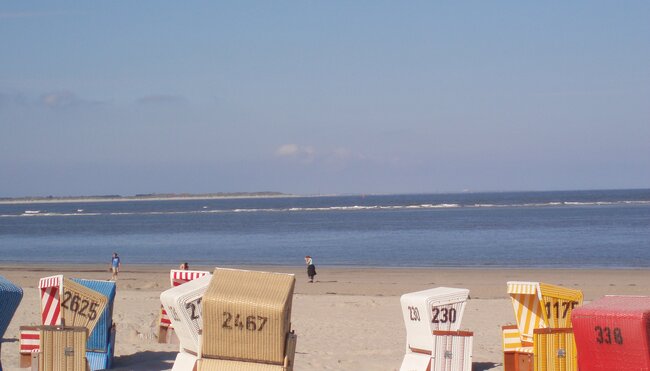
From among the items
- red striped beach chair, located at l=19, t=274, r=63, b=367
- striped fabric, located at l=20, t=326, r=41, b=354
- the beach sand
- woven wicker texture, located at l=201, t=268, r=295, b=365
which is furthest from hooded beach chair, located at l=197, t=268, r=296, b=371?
striped fabric, located at l=20, t=326, r=41, b=354

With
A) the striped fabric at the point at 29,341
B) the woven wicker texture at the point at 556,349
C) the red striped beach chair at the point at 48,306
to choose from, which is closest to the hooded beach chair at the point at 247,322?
the woven wicker texture at the point at 556,349

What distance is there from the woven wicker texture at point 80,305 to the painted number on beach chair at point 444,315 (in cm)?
466

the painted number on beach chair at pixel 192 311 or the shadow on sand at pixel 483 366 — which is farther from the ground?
the painted number on beach chair at pixel 192 311

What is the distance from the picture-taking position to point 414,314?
11391mm

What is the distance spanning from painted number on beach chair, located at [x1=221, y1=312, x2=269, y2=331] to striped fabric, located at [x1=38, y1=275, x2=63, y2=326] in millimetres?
4268

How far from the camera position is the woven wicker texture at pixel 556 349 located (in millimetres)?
10445

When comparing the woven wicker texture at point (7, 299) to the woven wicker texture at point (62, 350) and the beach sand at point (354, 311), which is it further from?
the beach sand at point (354, 311)

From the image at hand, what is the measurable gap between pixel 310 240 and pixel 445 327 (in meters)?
53.1

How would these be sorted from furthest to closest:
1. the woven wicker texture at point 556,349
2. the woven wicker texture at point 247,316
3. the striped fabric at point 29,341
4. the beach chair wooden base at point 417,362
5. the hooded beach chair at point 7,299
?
the striped fabric at point 29,341 → the beach chair wooden base at point 417,362 → the woven wicker texture at point 556,349 → the hooded beach chair at point 7,299 → the woven wicker texture at point 247,316

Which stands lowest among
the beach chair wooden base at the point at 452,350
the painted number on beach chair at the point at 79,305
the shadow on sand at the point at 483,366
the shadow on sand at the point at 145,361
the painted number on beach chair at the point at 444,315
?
the shadow on sand at the point at 483,366

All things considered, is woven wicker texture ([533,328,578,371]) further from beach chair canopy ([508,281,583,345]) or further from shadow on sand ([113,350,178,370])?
shadow on sand ([113,350,178,370])

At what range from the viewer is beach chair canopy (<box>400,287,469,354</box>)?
11.1 meters

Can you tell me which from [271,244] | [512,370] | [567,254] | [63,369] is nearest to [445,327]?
[512,370]

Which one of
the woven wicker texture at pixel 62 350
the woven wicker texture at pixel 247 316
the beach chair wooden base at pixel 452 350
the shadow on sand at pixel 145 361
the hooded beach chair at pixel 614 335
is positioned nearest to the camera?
the hooded beach chair at pixel 614 335
